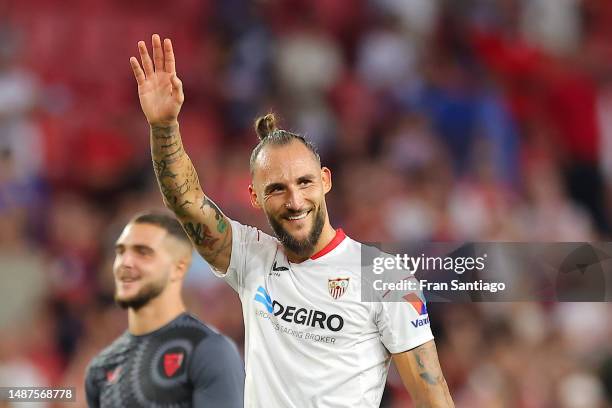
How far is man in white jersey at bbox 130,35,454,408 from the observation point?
3.22 meters

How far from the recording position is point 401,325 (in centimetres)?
323

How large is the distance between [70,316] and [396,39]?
388 cm

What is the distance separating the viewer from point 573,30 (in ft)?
29.8

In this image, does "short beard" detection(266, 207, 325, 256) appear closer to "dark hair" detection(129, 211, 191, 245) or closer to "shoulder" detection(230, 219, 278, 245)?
"shoulder" detection(230, 219, 278, 245)

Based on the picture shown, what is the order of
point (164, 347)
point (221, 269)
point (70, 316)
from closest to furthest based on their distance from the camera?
point (221, 269)
point (164, 347)
point (70, 316)

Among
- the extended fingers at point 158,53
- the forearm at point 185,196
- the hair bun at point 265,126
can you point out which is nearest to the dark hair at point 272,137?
the hair bun at point 265,126

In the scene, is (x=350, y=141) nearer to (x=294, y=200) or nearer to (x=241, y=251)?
(x=241, y=251)

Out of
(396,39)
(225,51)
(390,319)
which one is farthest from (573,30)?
(390,319)

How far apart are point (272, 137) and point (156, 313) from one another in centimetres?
146

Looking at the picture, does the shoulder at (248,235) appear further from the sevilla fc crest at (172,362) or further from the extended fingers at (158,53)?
the sevilla fc crest at (172,362)

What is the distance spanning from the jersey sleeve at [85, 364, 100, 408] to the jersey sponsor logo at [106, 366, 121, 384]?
8 centimetres

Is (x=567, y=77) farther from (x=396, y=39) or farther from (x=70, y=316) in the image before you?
(x=70, y=316)

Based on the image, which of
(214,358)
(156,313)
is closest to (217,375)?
(214,358)

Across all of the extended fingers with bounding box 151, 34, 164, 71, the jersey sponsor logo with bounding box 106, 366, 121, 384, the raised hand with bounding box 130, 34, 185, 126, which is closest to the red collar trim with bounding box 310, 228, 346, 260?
the raised hand with bounding box 130, 34, 185, 126
